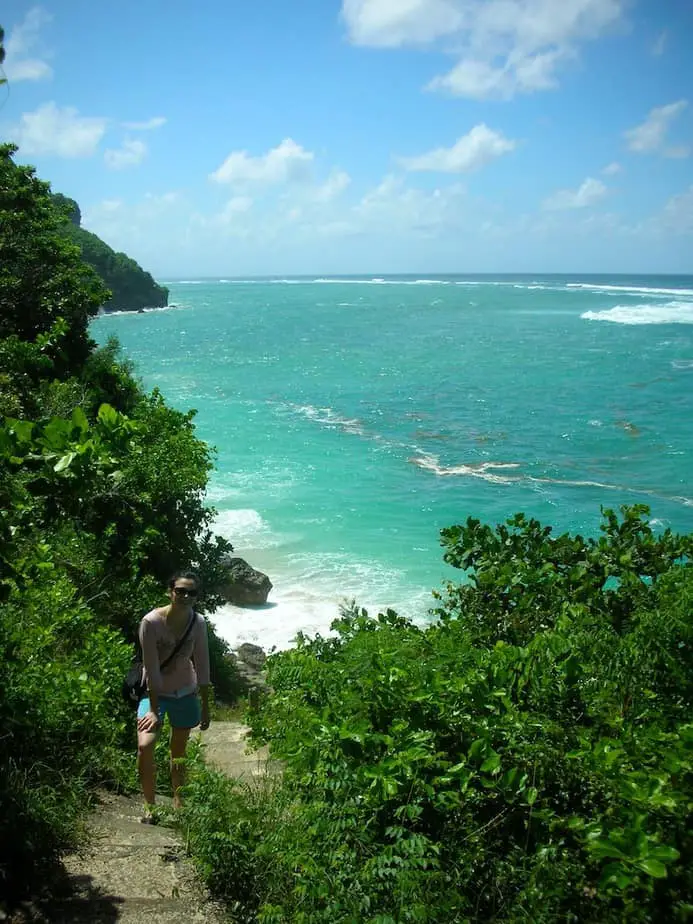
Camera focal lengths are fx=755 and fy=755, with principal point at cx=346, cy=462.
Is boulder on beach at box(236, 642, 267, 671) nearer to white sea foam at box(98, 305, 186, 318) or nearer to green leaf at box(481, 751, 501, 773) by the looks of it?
green leaf at box(481, 751, 501, 773)

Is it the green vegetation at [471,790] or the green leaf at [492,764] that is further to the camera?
the green leaf at [492,764]

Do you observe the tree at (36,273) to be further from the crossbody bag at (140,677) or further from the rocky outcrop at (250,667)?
the crossbody bag at (140,677)

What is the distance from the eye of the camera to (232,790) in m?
5.13

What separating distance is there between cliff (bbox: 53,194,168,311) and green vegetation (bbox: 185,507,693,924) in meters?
108

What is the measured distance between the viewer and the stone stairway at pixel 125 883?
14.2 feet

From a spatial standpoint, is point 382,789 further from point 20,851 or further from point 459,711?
point 20,851

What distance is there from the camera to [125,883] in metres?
4.69

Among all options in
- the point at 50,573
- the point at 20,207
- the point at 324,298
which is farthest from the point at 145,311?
the point at 50,573

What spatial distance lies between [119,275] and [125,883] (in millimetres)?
117433

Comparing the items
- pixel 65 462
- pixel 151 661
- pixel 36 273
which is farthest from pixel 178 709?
pixel 36 273

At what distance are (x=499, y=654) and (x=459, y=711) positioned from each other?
0.77 meters

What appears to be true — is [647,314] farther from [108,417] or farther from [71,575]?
[108,417]

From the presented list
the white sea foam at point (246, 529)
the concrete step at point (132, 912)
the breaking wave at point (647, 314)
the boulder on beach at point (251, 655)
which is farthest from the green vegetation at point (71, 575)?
the breaking wave at point (647, 314)

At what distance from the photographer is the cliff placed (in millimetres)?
108062
